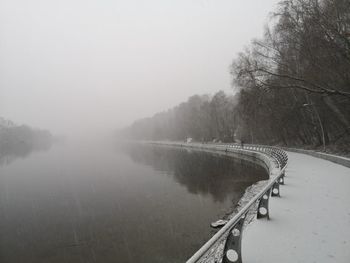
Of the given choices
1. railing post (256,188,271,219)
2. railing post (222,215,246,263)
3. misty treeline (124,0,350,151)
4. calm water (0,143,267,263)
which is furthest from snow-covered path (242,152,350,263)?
misty treeline (124,0,350,151)

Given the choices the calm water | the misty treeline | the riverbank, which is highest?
the misty treeline

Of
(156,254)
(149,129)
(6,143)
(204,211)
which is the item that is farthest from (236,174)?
(149,129)

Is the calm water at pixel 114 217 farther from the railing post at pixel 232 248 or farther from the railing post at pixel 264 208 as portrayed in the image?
the railing post at pixel 232 248

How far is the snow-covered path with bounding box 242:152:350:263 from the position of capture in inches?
187

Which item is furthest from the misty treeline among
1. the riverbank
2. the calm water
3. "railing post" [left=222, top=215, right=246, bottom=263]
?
"railing post" [left=222, top=215, right=246, bottom=263]

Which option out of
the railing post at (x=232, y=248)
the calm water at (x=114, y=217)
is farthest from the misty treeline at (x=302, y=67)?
the railing post at (x=232, y=248)

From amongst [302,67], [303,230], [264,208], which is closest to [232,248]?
[303,230]

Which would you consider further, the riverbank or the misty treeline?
the misty treeline

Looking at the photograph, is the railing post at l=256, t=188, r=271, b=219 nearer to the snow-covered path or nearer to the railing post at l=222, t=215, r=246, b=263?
the snow-covered path

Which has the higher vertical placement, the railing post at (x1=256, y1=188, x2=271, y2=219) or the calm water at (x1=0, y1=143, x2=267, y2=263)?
the railing post at (x1=256, y1=188, x2=271, y2=219)

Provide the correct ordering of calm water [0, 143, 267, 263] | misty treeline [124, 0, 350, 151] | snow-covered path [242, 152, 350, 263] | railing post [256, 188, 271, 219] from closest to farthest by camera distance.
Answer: snow-covered path [242, 152, 350, 263] → railing post [256, 188, 271, 219] → calm water [0, 143, 267, 263] → misty treeline [124, 0, 350, 151]

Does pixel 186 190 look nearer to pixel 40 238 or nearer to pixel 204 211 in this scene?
pixel 204 211

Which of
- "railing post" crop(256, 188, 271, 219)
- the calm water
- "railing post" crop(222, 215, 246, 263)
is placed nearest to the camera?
"railing post" crop(222, 215, 246, 263)

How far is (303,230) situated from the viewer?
6012mm
